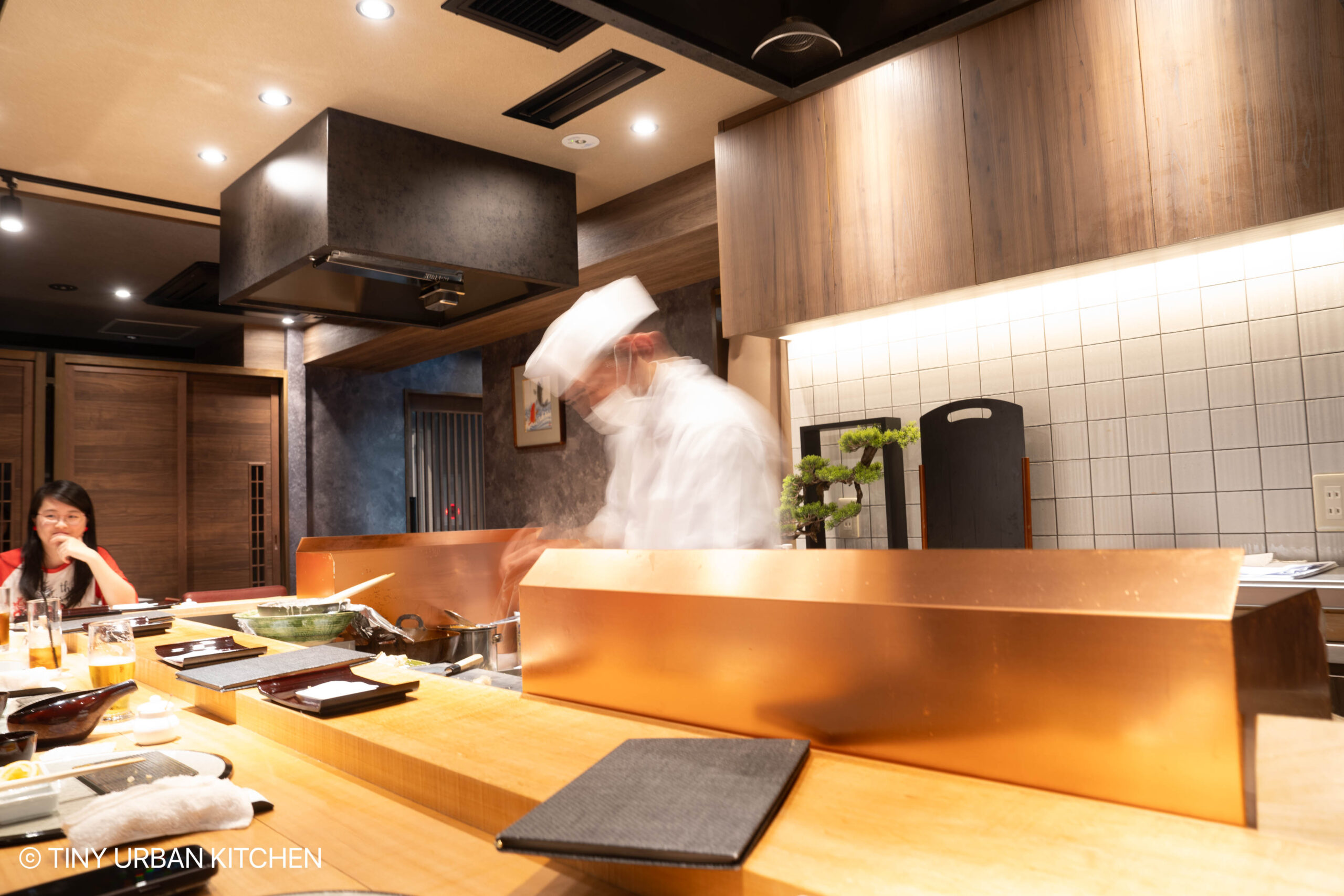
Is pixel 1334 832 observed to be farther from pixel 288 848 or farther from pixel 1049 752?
pixel 288 848

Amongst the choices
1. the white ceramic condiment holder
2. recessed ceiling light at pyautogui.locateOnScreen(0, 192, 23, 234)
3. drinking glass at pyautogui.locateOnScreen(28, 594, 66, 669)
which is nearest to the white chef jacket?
the white ceramic condiment holder

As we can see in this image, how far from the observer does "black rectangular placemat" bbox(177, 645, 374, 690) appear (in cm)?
153

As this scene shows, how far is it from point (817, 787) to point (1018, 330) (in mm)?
2432

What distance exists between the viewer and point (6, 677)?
5.80 ft

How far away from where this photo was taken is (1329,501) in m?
2.27

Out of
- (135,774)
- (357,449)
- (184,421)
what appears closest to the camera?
(135,774)

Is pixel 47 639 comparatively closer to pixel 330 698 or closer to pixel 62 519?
pixel 330 698

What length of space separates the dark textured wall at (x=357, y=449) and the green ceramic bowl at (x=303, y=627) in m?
4.64

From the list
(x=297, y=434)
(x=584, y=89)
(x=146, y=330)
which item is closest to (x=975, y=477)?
(x=584, y=89)

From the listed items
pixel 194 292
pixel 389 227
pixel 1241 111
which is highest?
pixel 194 292

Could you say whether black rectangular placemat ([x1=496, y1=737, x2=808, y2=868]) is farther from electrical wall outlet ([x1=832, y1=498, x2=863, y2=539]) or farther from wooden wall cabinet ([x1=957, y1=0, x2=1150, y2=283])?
electrical wall outlet ([x1=832, y1=498, x2=863, y2=539])

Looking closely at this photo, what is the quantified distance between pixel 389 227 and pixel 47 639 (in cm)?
180

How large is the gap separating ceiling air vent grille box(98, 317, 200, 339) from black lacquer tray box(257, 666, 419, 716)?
273 inches

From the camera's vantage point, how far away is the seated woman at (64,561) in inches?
138
